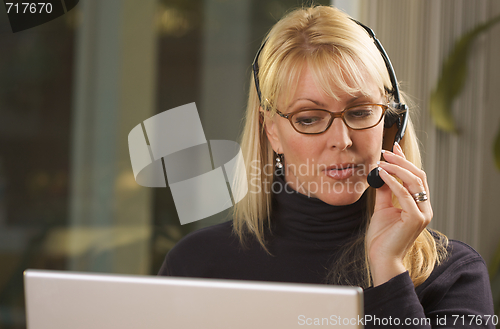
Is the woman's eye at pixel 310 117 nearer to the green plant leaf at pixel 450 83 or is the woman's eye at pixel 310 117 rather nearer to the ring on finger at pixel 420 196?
the ring on finger at pixel 420 196

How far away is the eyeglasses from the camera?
89cm

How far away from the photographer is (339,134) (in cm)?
90

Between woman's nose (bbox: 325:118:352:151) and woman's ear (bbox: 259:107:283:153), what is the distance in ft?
0.48

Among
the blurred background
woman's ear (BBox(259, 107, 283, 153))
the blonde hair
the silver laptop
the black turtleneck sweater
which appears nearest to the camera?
the silver laptop

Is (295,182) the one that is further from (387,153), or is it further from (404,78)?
(404,78)

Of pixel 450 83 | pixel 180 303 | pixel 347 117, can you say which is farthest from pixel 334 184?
pixel 180 303

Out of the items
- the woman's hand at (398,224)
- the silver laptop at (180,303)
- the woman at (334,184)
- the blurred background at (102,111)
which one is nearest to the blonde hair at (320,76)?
the woman at (334,184)

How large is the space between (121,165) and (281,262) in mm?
860

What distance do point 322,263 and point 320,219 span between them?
115 millimetres

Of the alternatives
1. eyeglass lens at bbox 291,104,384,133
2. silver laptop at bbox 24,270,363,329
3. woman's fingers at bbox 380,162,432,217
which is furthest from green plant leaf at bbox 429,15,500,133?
silver laptop at bbox 24,270,363,329

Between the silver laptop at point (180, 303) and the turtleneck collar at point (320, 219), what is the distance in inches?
21.0

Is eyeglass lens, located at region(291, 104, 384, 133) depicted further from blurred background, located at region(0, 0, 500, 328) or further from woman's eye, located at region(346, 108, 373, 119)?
blurred background, located at region(0, 0, 500, 328)

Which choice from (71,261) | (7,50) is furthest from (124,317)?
(7,50)

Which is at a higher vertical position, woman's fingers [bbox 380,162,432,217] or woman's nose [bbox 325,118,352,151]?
woman's nose [bbox 325,118,352,151]
